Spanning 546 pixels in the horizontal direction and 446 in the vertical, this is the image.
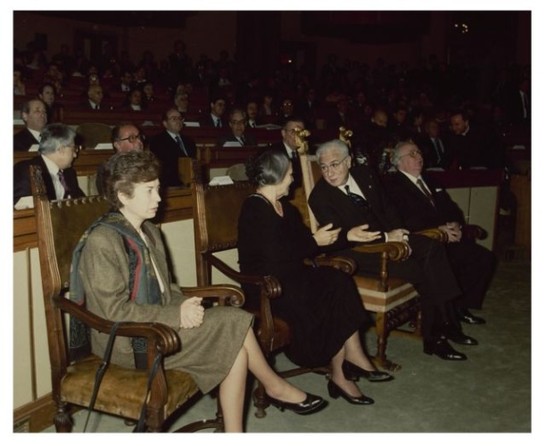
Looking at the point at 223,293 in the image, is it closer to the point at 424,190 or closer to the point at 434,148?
the point at 424,190

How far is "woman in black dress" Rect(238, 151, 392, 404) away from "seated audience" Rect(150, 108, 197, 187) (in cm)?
265

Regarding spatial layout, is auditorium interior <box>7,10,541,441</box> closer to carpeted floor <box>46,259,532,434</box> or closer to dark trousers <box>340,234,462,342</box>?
carpeted floor <box>46,259,532,434</box>

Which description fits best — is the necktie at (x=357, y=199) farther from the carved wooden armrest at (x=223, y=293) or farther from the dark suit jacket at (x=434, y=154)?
the dark suit jacket at (x=434, y=154)

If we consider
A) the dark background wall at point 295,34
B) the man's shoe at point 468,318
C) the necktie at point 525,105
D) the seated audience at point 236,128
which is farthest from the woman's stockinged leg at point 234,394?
the dark background wall at point 295,34

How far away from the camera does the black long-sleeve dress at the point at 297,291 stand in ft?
8.46

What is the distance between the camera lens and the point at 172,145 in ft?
18.4

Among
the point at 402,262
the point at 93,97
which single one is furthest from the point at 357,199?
the point at 93,97

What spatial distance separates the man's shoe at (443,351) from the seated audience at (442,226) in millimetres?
570

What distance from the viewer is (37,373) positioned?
7.51 feet

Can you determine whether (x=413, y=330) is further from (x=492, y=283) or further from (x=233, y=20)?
(x=233, y=20)

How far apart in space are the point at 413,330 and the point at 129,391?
2.35 metres

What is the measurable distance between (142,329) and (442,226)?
94.4 inches

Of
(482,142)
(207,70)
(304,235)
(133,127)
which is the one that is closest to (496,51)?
(207,70)

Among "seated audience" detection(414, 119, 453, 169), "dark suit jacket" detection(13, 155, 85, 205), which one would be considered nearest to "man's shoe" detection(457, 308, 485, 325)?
"dark suit jacket" detection(13, 155, 85, 205)
